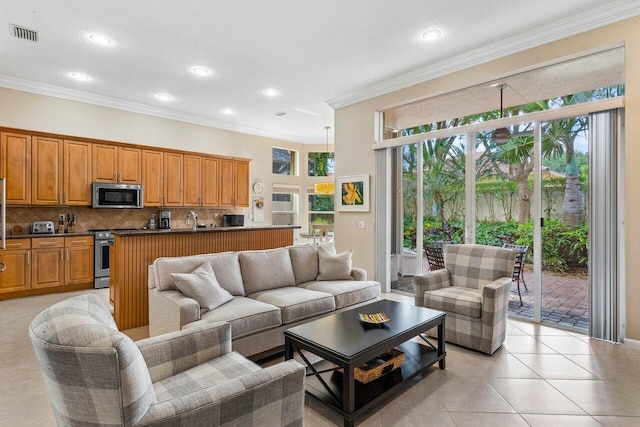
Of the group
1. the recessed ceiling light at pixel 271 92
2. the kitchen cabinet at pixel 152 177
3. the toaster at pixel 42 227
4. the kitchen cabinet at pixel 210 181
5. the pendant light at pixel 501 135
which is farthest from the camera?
the kitchen cabinet at pixel 210 181

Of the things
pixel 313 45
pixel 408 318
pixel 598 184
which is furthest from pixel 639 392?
pixel 313 45

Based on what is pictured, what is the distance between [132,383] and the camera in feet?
3.73

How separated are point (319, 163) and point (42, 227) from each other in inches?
239

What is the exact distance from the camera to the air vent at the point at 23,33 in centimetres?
372

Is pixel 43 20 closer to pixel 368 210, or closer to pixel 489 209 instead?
pixel 368 210

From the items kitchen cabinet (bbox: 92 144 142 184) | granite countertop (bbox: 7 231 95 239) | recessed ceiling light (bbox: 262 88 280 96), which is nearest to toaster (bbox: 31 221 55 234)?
granite countertop (bbox: 7 231 95 239)

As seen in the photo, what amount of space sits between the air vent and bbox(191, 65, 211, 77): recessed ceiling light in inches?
68.5

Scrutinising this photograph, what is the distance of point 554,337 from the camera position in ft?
11.2

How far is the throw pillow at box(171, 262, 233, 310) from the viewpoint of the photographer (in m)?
2.74

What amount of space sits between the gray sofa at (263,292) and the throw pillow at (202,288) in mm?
49

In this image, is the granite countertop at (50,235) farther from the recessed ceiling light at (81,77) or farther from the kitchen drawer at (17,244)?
the recessed ceiling light at (81,77)

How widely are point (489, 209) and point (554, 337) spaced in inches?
66.0

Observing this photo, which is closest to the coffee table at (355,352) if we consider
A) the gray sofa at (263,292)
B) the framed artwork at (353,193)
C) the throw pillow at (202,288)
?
the gray sofa at (263,292)

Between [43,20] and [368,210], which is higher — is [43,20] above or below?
above
